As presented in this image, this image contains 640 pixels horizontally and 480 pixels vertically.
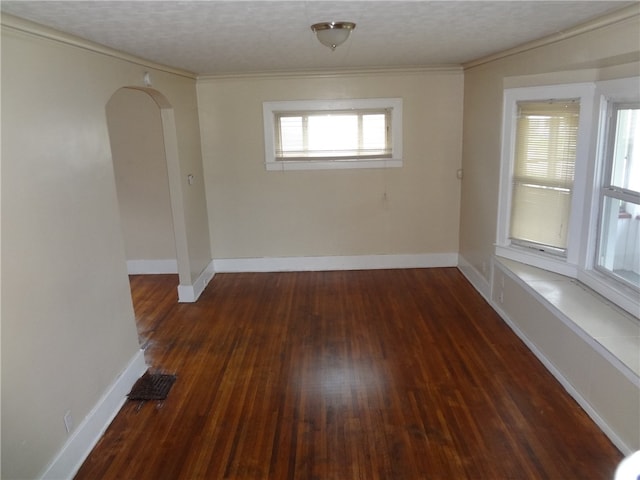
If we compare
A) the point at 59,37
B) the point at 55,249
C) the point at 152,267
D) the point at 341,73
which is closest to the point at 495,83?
the point at 341,73

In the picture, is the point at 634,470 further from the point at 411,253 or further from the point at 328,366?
the point at 411,253

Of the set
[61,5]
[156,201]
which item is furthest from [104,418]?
[156,201]

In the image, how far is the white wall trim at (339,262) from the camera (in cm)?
577

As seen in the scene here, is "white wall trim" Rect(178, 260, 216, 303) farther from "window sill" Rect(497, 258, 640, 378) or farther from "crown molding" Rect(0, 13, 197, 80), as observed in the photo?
"window sill" Rect(497, 258, 640, 378)

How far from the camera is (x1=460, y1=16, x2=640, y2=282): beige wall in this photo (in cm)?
266

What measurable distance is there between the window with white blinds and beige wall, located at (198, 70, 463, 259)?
140cm

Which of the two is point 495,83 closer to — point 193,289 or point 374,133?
point 374,133

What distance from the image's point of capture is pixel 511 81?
13.0 feet

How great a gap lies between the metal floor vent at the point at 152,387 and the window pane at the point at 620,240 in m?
3.31

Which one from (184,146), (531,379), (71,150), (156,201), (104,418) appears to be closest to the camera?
(71,150)

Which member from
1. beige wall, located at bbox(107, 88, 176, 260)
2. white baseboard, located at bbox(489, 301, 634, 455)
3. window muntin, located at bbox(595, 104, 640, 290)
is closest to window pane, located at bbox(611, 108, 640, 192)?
window muntin, located at bbox(595, 104, 640, 290)

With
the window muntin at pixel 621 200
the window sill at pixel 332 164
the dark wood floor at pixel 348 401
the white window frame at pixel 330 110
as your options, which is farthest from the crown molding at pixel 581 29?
the dark wood floor at pixel 348 401

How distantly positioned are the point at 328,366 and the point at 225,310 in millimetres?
1557

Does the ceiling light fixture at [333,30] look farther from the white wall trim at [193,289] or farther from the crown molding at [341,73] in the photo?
the white wall trim at [193,289]
